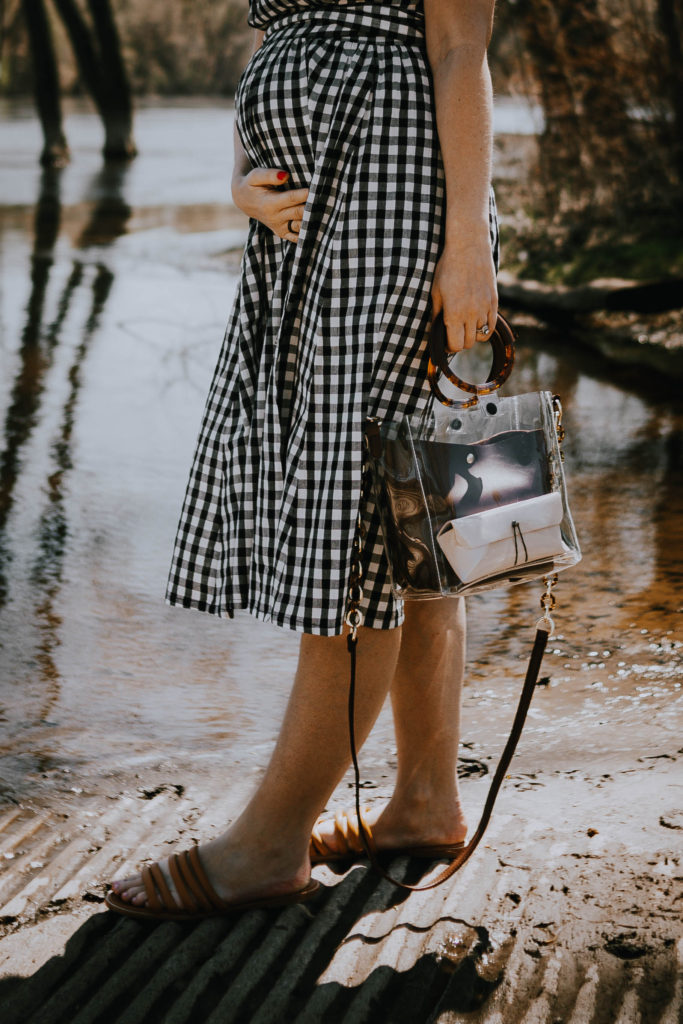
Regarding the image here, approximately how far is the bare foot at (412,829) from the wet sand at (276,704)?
0.06m

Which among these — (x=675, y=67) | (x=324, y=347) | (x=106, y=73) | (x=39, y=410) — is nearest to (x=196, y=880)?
(x=324, y=347)

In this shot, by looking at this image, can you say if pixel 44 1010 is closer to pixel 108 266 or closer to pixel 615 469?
pixel 615 469

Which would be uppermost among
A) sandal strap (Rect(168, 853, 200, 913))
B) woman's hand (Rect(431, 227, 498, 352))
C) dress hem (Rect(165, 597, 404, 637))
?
woman's hand (Rect(431, 227, 498, 352))

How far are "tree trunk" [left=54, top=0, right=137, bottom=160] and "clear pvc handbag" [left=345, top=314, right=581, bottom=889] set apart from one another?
55.3 feet

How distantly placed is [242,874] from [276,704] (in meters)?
0.75

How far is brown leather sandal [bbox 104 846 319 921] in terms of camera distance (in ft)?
5.36

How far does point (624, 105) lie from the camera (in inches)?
311

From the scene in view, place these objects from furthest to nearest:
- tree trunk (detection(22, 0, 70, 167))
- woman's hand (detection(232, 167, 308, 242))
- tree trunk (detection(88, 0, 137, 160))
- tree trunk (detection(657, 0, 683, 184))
Answer: tree trunk (detection(88, 0, 137, 160)) → tree trunk (detection(22, 0, 70, 167)) → tree trunk (detection(657, 0, 683, 184)) → woman's hand (detection(232, 167, 308, 242))

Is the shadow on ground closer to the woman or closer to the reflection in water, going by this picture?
the woman

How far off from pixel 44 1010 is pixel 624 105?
7738mm

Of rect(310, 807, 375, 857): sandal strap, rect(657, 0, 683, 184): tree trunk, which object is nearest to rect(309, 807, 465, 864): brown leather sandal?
rect(310, 807, 375, 857): sandal strap

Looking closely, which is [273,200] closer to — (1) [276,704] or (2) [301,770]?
(2) [301,770]

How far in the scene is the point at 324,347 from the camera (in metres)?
1.48

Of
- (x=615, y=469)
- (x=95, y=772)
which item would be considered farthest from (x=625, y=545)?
(x=95, y=772)
